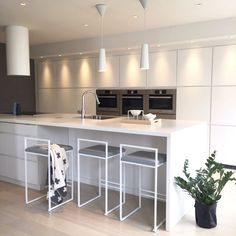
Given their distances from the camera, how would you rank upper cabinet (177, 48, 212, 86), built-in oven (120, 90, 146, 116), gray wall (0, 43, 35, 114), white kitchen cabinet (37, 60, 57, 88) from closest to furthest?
upper cabinet (177, 48, 212, 86)
built-in oven (120, 90, 146, 116)
gray wall (0, 43, 35, 114)
white kitchen cabinet (37, 60, 57, 88)

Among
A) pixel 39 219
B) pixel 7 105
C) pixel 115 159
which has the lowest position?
pixel 39 219

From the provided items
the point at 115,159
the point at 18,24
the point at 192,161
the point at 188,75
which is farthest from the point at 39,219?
the point at 188,75

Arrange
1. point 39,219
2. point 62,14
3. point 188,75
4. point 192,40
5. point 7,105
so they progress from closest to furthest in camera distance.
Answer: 1. point 39,219
2. point 62,14
3. point 192,40
4. point 188,75
5. point 7,105

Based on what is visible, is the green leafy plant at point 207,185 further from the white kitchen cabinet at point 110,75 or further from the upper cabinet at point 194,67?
the white kitchen cabinet at point 110,75

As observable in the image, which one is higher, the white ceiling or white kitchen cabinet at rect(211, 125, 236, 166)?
the white ceiling

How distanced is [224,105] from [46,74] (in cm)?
404

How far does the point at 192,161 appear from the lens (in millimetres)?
2998

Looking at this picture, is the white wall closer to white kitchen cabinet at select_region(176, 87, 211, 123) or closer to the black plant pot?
white kitchen cabinet at select_region(176, 87, 211, 123)

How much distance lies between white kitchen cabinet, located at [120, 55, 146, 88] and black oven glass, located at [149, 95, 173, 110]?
33 cm

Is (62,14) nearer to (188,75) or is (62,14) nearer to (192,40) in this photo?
(192,40)

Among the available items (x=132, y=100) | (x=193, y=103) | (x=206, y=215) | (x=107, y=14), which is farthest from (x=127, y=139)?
(x=132, y=100)

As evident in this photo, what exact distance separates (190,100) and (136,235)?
280 centimetres

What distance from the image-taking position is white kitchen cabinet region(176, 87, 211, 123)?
451 cm

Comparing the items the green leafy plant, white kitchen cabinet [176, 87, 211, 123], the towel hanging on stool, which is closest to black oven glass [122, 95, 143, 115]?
white kitchen cabinet [176, 87, 211, 123]
